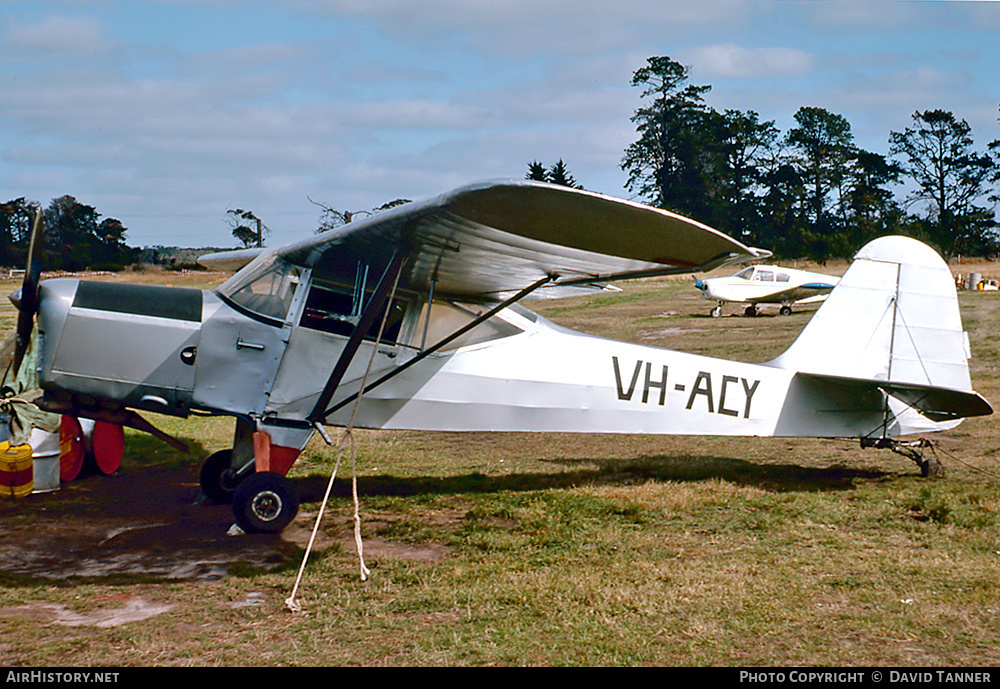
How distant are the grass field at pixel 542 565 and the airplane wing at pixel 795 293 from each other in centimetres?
2060

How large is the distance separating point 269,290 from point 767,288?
2566cm

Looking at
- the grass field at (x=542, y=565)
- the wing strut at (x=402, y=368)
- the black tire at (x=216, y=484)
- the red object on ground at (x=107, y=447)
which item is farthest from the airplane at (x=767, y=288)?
the black tire at (x=216, y=484)

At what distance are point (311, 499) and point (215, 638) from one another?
347 centimetres

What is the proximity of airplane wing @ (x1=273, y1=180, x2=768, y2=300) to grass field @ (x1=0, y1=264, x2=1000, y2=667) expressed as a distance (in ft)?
6.52

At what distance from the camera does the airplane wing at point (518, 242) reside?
4.62 m

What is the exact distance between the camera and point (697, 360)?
8.33 m

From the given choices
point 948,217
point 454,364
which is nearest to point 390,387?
point 454,364

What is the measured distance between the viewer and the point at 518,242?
18.1ft

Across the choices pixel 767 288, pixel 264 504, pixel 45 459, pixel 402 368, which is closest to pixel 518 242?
pixel 402 368

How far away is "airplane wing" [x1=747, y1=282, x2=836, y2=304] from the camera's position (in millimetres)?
30219

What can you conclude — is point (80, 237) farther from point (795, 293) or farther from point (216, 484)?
point (216, 484)

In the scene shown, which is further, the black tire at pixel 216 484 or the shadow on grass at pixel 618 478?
the shadow on grass at pixel 618 478

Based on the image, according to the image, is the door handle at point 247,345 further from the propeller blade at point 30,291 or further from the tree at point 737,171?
the tree at point 737,171

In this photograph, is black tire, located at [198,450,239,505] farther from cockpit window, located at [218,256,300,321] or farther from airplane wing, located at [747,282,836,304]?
airplane wing, located at [747,282,836,304]
